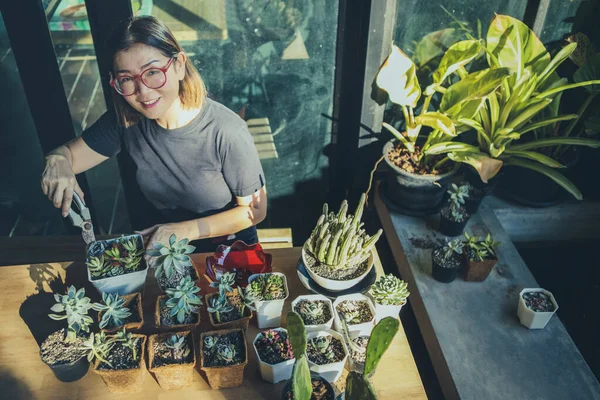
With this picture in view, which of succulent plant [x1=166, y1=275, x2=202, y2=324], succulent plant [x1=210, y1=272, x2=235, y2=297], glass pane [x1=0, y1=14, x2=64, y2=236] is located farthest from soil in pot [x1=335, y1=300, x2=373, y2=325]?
glass pane [x1=0, y1=14, x2=64, y2=236]

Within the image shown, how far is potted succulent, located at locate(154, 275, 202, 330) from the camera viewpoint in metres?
1.33

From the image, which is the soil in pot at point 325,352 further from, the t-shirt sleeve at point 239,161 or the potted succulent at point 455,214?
the potted succulent at point 455,214

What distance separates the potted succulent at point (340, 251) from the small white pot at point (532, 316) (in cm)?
70

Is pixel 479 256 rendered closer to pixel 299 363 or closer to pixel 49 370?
pixel 299 363

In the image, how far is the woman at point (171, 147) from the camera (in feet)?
5.23

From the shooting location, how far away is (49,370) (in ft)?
4.50

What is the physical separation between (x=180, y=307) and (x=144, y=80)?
0.75 metres

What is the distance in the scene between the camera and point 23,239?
2.20 metres

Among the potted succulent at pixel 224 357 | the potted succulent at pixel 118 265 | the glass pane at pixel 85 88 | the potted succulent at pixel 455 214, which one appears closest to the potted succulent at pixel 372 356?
the potted succulent at pixel 224 357

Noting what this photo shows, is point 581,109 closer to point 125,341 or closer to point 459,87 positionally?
point 459,87

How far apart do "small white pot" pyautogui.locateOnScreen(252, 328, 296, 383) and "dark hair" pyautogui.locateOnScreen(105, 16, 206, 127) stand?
0.88 metres

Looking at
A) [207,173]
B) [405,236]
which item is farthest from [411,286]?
[207,173]

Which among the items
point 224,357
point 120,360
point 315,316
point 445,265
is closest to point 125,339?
point 120,360

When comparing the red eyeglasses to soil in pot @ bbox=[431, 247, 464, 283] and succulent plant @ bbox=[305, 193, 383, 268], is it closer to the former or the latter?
succulent plant @ bbox=[305, 193, 383, 268]
